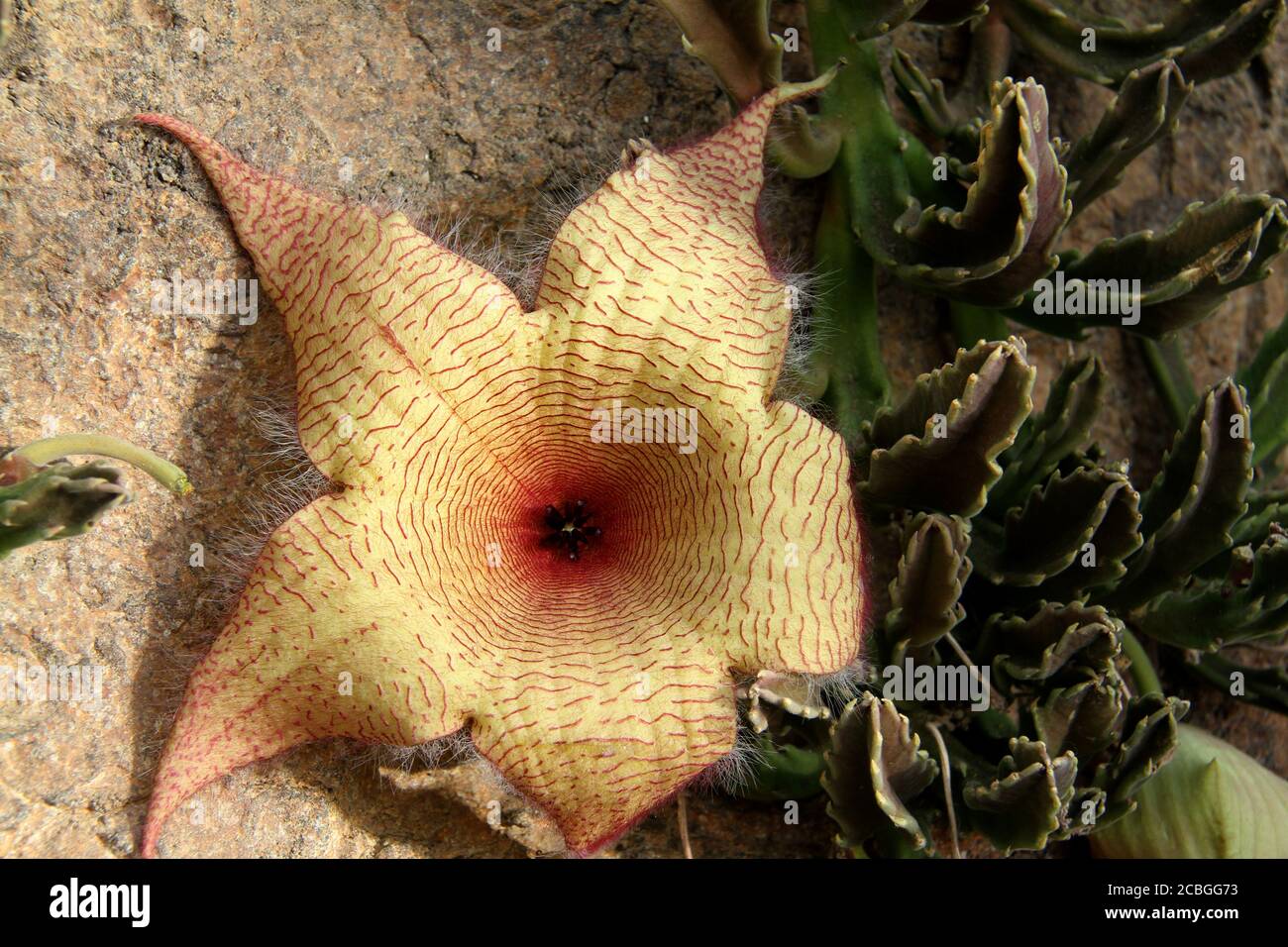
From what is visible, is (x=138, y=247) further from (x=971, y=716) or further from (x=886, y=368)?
(x=971, y=716)

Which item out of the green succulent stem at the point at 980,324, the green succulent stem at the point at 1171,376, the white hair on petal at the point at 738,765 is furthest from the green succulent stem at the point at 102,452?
the green succulent stem at the point at 1171,376

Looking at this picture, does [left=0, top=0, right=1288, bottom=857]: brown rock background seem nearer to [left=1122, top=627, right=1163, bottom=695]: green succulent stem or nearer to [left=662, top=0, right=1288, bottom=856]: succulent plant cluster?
[left=662, top=0, right=1288, bottom=856]: succulent plant cluster

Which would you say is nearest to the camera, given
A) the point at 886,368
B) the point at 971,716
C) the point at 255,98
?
the point at 255,98

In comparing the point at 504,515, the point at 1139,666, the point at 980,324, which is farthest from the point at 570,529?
the point at 1139,666

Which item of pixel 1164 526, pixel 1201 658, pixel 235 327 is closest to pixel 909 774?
pixel 1164 526

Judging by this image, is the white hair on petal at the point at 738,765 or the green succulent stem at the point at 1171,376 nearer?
the white hair on petal at the point at 738,765

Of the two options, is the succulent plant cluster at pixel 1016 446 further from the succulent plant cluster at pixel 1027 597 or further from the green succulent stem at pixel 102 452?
the green succulent stem at pixel 102 452

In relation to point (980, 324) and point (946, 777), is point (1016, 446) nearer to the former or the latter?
point (980, 324)
